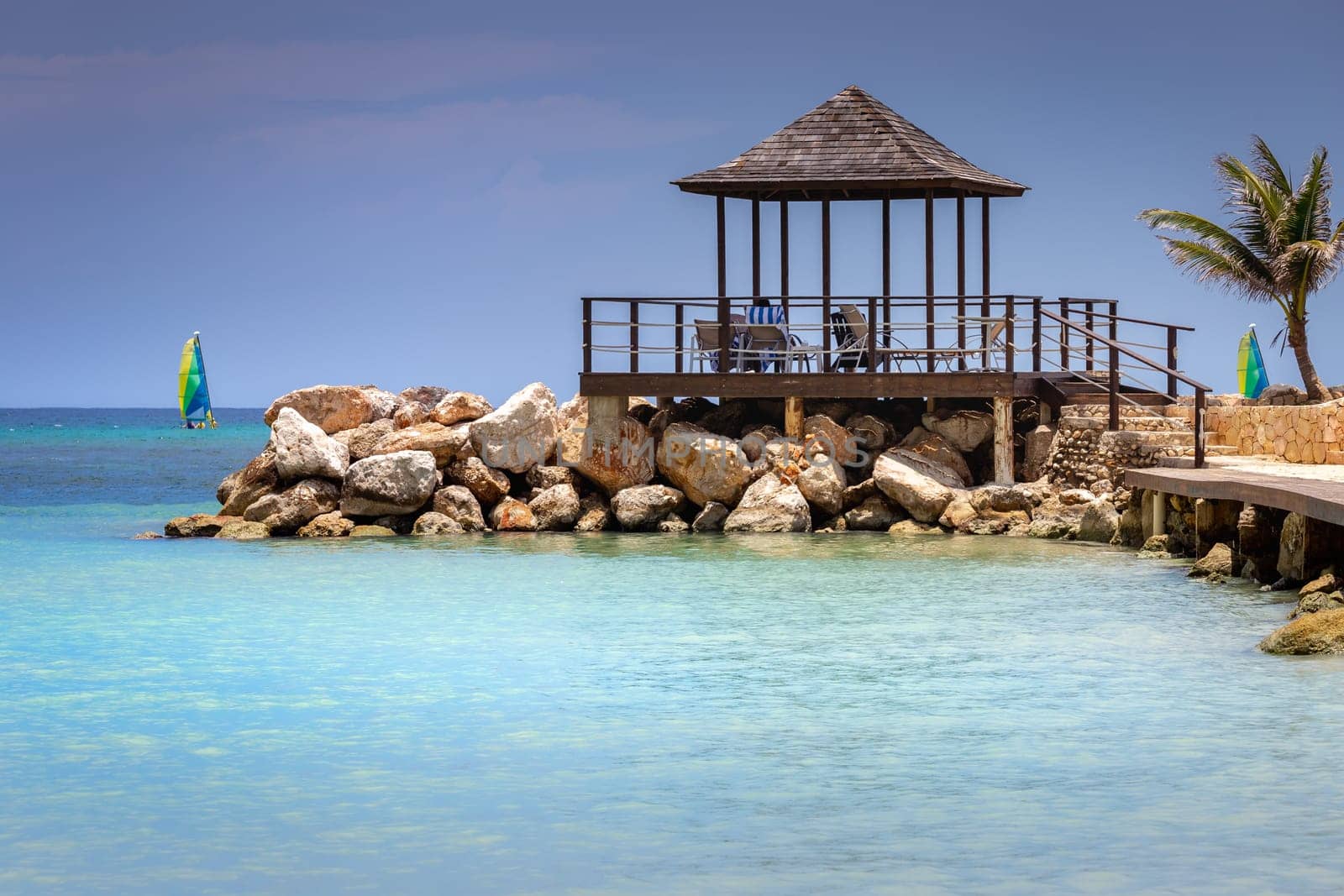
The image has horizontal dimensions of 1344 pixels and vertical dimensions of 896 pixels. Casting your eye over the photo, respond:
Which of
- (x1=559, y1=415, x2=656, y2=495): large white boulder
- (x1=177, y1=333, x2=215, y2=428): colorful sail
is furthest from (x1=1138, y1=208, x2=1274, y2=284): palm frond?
(x1=177, y1=333, x2=215, y2=428): colorful sail

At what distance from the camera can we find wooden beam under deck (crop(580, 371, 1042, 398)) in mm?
20156

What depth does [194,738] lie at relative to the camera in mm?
8969

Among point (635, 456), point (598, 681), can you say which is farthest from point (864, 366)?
point (598, 681)

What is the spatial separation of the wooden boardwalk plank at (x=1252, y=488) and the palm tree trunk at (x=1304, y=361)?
881 centimetres

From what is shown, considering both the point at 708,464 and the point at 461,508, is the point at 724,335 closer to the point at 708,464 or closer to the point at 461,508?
the point at 708,464

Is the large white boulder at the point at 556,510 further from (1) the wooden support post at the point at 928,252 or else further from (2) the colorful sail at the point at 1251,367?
(2) the colorful sail at the point at 1251,367

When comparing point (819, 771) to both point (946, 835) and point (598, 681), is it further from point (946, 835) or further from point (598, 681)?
point (598, 681)

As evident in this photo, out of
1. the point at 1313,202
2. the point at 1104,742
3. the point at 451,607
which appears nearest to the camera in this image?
the point at 1104,742

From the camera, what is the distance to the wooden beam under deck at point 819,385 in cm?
2016

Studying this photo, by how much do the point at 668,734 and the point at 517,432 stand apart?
1238cm

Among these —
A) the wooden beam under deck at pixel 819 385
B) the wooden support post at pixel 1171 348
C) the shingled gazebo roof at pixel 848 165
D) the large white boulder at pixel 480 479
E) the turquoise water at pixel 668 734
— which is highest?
the shingled gazebo roof at pixel 848 165

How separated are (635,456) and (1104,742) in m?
12.9

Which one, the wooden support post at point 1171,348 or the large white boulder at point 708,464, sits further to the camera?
the large white boulder at point 708,464

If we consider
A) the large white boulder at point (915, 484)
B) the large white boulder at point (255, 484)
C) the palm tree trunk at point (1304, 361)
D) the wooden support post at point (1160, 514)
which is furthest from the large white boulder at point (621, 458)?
the palm tree trunk at point (1304, 361)
